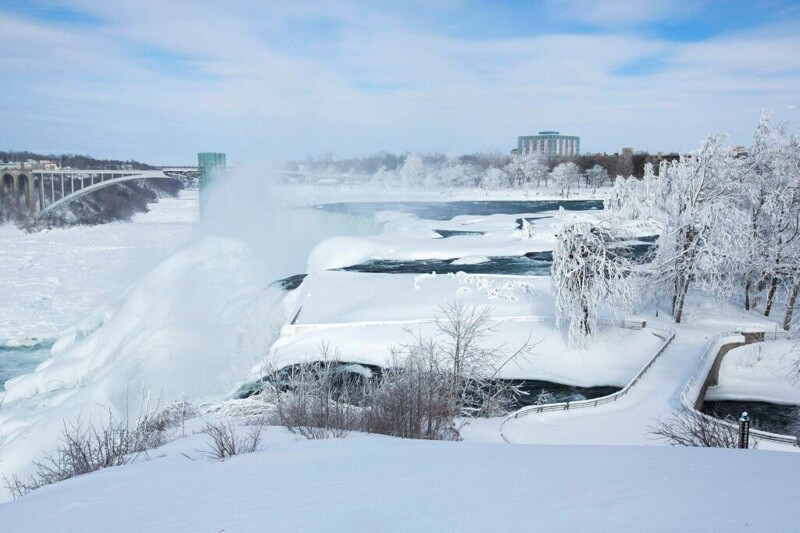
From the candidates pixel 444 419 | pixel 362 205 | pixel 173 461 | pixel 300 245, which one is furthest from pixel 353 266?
pixel 362 205

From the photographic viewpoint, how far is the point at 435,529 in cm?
471

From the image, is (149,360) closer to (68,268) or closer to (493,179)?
(68,268)

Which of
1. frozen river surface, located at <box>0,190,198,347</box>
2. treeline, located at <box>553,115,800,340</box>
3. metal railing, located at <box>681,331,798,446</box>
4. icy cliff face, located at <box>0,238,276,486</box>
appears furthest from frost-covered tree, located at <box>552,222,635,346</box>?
frozen river surface, located at <box>0,190,198,347</box>

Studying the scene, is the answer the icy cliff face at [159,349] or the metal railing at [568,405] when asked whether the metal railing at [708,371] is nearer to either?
the metal railing at [568,405]

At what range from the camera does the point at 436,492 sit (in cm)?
561

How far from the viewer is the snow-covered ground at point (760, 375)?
2033 cm

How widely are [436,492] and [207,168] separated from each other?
6372cm

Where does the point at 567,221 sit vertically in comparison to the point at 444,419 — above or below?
above

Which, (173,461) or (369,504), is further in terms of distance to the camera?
(173,461)

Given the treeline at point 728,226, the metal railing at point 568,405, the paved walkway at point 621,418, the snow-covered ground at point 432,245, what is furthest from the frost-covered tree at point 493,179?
the metal railing at point 568,405

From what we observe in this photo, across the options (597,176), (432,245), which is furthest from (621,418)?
(597,176)

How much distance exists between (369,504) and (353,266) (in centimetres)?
3319

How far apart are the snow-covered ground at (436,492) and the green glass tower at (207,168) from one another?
59622 mm

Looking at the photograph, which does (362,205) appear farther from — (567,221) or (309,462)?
(309,462)
